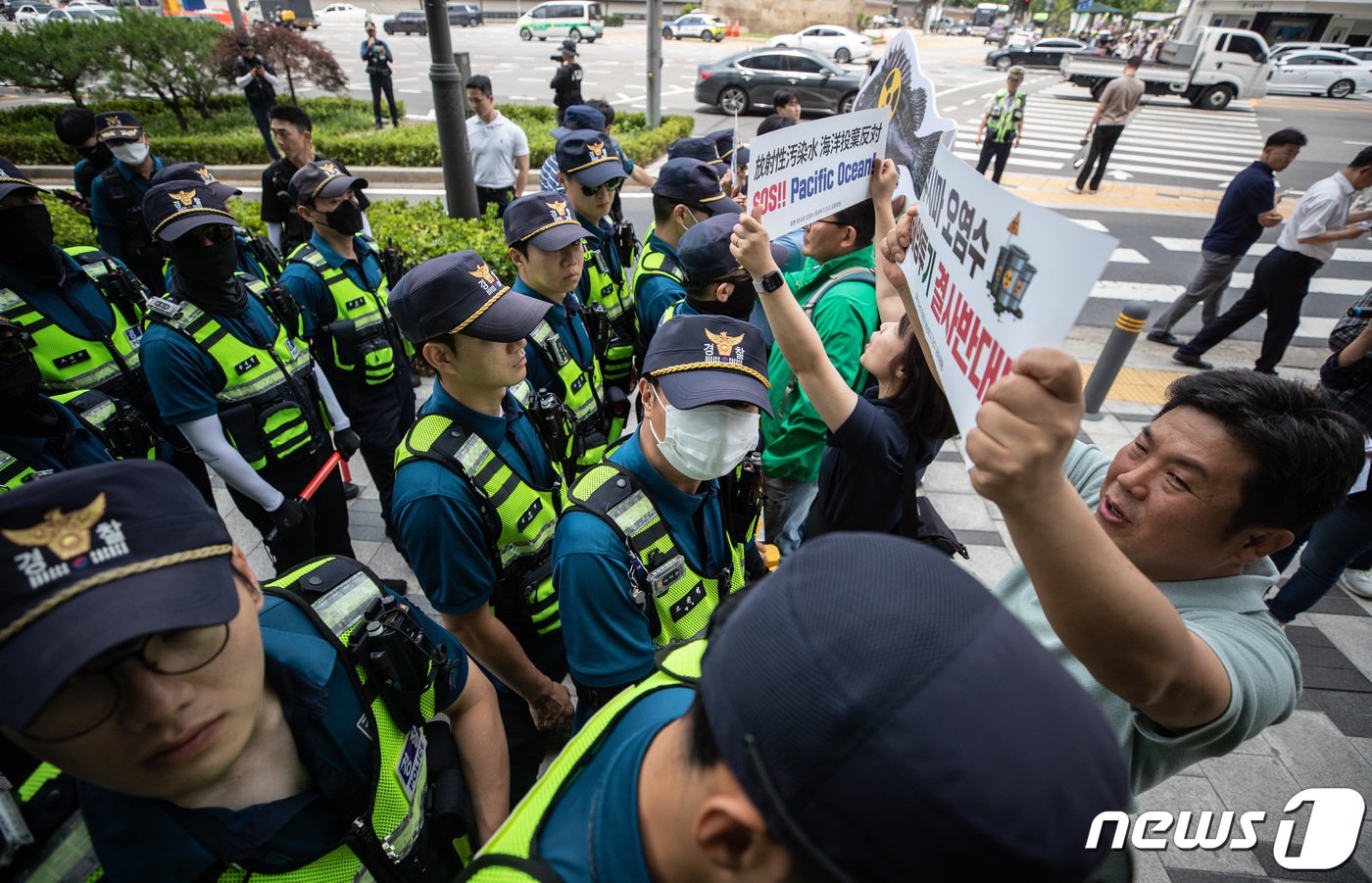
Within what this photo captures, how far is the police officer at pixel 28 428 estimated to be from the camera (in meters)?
2.46

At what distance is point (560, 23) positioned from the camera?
34.7 meters

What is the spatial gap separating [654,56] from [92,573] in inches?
567

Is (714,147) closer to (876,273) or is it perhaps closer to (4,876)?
(876,273)

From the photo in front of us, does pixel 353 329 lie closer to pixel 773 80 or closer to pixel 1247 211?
pixel 1247 211

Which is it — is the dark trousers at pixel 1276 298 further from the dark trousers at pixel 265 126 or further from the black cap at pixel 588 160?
the dark trousers at pixel 265 126

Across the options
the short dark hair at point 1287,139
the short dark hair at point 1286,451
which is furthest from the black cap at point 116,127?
the short dark hair at point 1287,139

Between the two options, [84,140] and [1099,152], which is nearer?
[84,140]

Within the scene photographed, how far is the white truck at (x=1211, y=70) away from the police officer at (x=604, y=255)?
26.2 metres

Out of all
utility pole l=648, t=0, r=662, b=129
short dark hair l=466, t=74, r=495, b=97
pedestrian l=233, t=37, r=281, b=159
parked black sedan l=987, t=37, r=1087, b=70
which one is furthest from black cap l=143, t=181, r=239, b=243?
parked black sedan l=987, t=37, r=1087, b=70

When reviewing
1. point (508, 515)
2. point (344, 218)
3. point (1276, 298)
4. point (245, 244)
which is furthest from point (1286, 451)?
point (1276, 298)

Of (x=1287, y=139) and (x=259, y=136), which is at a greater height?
(x=1287, y=139)

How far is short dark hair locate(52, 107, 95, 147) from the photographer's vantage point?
544cm

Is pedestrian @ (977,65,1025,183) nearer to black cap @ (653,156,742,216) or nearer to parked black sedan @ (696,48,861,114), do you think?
parked black sedan @ (696,48,861,114)

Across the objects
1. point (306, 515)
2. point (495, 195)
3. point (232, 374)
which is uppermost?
point (232, 374)
